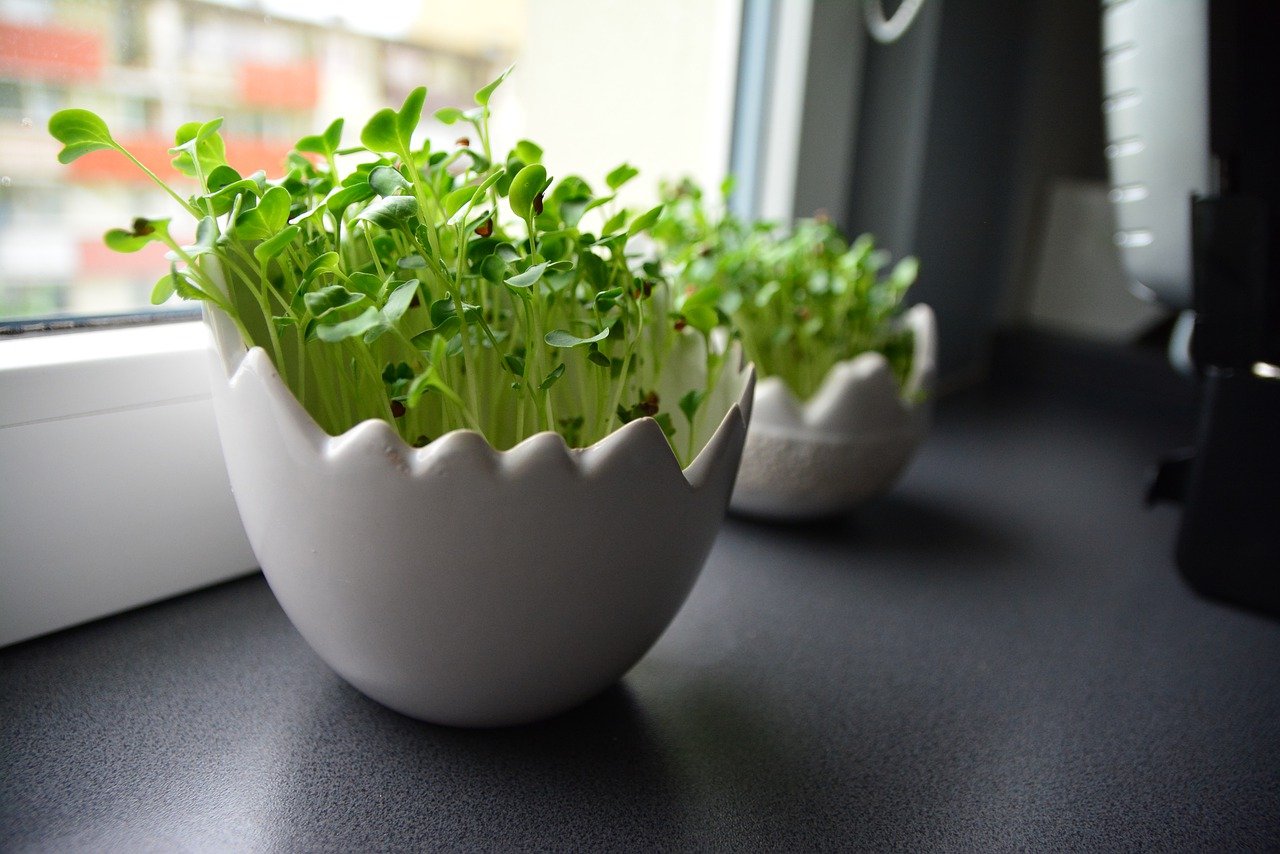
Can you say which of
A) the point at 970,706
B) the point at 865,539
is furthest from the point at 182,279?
the point at 865,539

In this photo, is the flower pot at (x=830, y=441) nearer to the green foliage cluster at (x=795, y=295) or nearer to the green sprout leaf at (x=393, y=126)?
the green foliage cluster at (x=795, y=295)

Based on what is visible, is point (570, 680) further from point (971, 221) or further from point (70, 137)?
point (971, 221)

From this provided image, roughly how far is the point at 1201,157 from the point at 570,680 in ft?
2.16

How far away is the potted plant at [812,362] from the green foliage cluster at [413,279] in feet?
0.66

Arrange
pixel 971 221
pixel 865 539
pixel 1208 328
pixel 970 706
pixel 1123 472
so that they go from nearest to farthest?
pixel 970 706 < pixel 1208 328 < pixel 865 539 < pixel 1123 472 < pixel 971 221

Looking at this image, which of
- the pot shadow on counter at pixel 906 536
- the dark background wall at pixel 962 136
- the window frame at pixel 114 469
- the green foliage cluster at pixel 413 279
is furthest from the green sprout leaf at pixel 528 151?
the dark background wall at pixel 962 136

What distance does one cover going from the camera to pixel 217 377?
1.32ft

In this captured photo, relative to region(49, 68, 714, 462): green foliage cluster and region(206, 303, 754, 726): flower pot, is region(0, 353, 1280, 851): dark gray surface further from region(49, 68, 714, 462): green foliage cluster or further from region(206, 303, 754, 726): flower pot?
region(49, 68, 714, 462): green foliage cluster

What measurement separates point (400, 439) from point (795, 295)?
1.60ft

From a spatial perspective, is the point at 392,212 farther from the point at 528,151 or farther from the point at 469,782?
the point at 469,782

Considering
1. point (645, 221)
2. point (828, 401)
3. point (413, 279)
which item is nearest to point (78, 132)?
point (413, 279)

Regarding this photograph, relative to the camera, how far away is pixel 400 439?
0.36 m

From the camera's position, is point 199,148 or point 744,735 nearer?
point 199,148

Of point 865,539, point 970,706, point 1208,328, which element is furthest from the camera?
point 865,539
